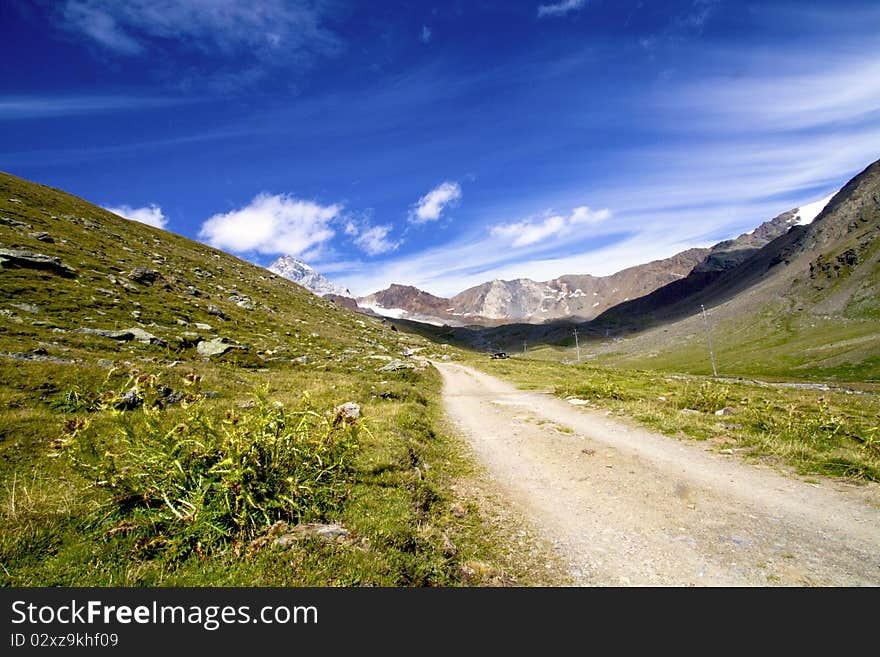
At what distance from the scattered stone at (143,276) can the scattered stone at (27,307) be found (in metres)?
17.8

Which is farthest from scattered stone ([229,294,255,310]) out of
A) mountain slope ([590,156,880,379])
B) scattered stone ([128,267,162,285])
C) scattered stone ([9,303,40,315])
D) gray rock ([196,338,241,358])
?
mountain slope ([590,156,880,379])

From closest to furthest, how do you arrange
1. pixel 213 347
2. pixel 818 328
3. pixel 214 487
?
pixel 214 487 → pixel 213 347 → pixel 818 328

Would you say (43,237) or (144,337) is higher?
(43,237)

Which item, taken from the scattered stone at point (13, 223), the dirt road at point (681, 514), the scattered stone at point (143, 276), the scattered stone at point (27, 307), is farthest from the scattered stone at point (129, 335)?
the scattered stone at point (13, 223)

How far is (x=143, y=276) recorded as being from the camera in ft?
129

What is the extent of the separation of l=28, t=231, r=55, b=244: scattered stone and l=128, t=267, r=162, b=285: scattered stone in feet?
24.2

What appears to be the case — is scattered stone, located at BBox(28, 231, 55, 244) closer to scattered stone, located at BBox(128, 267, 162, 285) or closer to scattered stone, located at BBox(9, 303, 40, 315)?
scattered stone, located at BBox(128, 267, 162, 285)

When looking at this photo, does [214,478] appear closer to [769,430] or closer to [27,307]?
[769,430]

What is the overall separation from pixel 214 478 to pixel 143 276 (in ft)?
143

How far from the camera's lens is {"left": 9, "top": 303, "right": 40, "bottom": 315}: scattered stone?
69.8 ft

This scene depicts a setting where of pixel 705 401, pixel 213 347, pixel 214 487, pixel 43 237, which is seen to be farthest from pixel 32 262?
pixel 705 401

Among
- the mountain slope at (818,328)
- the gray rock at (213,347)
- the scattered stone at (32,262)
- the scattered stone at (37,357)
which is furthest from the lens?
the mountain slope at (818,328)

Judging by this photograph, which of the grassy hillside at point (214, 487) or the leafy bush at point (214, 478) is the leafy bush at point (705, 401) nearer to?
the grassy hillside at point (214, 487)

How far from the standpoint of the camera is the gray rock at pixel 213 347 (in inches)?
1016
